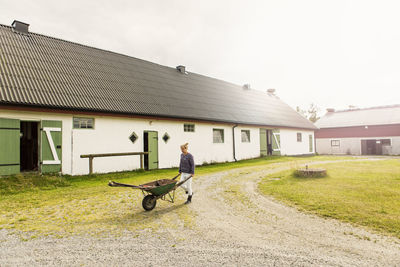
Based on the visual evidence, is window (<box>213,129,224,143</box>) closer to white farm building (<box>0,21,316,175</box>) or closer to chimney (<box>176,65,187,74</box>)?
white farm building (<box>0,21,316,175</box>)

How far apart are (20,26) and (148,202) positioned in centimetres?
1413

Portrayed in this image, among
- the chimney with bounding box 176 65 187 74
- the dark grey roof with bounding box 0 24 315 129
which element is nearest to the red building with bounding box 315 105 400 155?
the dark grey roof with bounding box 0 24 315 129

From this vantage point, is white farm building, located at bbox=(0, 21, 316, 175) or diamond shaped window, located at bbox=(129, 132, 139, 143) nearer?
white farm building, located at bbox=(0, 21, 316, 175)

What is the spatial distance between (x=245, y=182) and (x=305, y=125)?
63.6 feet

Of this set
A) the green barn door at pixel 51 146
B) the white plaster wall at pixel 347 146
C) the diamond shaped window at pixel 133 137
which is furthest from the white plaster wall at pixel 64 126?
the white plaster wall at pixel 347 146

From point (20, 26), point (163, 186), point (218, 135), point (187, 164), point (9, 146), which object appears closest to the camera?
point (163, 186)

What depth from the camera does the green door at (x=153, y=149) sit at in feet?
44.0

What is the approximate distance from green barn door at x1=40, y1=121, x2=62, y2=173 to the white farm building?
36mm

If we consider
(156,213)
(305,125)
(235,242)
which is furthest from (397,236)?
(305,125)

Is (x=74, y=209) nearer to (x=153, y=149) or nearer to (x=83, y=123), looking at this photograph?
(x=83, y=123)

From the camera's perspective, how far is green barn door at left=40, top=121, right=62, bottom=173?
10.1 metres

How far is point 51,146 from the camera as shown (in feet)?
33.8

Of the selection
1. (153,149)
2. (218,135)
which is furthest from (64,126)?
(218,135)

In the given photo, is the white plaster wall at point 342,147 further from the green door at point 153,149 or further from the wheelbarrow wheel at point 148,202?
the wheelbarrow wheel at point 148,202
